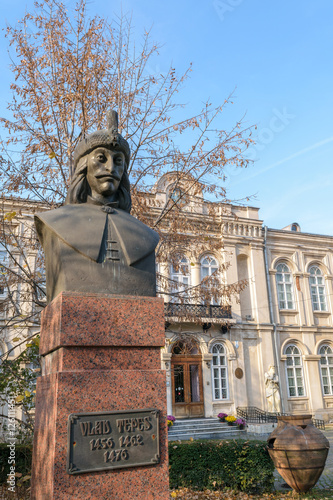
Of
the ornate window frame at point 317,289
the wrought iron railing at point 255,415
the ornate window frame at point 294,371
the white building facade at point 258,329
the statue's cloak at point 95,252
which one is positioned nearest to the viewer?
the statue's cloak at point 95,252

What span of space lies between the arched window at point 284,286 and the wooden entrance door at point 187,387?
5494 millimetres

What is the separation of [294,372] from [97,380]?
19.3 meters

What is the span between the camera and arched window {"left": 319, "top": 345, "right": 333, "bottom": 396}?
20.7 metres

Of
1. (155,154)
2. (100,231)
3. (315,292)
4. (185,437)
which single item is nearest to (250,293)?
(315,292)

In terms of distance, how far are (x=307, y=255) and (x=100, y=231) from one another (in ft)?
68.6

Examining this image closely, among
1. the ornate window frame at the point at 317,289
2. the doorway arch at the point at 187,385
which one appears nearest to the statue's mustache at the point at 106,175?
the doorway arch at the point at 187,385

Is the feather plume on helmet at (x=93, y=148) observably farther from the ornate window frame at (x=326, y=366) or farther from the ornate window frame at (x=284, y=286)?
the ornate window frame at (x=326, y=366)

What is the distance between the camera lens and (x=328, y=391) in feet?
67.8

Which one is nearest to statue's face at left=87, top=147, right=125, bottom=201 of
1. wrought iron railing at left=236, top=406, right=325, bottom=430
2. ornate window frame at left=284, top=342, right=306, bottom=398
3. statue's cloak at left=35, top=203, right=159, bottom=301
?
statue's cloak at left=35, top=203, right=159, bottom=301

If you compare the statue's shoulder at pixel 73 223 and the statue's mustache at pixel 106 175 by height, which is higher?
the statue's mustache at pixel 106 175

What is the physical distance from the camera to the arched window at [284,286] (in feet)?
69.8

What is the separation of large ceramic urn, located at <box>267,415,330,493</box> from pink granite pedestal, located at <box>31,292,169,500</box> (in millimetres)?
4942

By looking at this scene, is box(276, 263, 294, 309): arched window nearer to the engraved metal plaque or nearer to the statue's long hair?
the statue's long hair

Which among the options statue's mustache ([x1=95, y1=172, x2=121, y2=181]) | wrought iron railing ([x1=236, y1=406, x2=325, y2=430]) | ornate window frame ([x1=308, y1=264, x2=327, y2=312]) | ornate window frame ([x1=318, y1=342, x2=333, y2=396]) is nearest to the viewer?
statue's mustache ([x1=95, y1=172, x2=121, y2=181])
